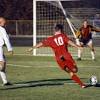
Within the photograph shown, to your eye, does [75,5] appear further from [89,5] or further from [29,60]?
[29,60]

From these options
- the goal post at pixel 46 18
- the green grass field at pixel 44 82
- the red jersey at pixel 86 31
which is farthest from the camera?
the goal post at pixel 46 18

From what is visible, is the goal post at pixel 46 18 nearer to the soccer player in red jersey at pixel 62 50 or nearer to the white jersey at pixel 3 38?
the white jersey at pixel 3 38

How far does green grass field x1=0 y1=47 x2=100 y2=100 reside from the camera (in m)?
15.0

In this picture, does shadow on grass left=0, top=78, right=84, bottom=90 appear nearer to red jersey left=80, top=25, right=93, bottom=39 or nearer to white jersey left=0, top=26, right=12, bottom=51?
white jersey left=0, top=26, right=12, bottom=51

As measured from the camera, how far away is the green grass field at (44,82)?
1504 cm

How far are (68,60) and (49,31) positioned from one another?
16.9m

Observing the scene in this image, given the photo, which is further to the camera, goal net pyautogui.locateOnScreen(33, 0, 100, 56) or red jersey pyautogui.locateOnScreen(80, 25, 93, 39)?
goal net pyautogui.locateOnScreen(33, 0, 100, 56)

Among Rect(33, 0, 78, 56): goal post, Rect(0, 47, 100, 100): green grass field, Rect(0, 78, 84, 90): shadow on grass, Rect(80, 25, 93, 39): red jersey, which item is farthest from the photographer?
Rect(33, 0, 78, 56): goal post

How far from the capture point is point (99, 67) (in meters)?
23.5

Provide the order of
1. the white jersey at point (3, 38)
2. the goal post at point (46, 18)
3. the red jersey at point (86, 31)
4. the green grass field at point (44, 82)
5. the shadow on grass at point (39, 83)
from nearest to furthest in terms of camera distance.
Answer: the green grass field at point (44, 82) → the white jersey at point (3, 38) → the shadow on grass at point (39, 83) → the red jersey at point (86, 31) → the goal post at point (46, 18)

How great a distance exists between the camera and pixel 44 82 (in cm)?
1812

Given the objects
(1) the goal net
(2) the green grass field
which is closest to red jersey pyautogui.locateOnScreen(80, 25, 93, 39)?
(2) the green grass field

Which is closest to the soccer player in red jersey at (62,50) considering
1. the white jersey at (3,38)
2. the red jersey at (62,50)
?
the red jersey at (62,50)

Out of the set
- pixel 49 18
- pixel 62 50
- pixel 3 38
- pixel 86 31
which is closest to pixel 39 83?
pixel 62 50
